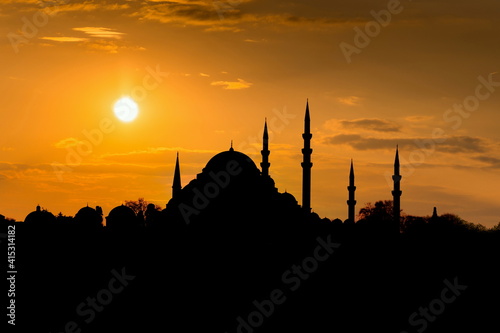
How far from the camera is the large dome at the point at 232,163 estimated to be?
45.1 m

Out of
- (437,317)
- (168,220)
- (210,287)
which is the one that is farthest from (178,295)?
(437,317)

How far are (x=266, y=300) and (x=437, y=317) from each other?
689 centimetres

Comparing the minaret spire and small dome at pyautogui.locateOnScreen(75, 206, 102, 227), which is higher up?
the minaret spire

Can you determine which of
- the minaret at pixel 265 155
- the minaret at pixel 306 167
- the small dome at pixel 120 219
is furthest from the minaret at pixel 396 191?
the small dome at pixel 120 219

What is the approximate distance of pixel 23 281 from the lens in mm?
35188

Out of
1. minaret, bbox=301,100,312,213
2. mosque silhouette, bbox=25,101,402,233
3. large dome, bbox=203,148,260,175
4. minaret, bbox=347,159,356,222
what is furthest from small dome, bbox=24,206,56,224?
minaret, bbox=347,159,356,222

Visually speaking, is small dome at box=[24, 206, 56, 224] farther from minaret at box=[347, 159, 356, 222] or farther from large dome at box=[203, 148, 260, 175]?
minaret at box=[347, 159, 356, 222]

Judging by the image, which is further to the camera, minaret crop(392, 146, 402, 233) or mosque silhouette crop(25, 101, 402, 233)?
minaret crop(392, 146, 402, 233)

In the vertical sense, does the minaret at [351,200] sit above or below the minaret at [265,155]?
below

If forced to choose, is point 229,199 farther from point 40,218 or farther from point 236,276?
point 40,218

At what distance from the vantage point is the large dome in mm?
45094

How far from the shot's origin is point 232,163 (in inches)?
1781

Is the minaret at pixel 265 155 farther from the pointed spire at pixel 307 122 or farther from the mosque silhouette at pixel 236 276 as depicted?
the mosque silhouette at pixel 236 276

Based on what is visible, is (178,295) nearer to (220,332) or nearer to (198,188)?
(220,332)
